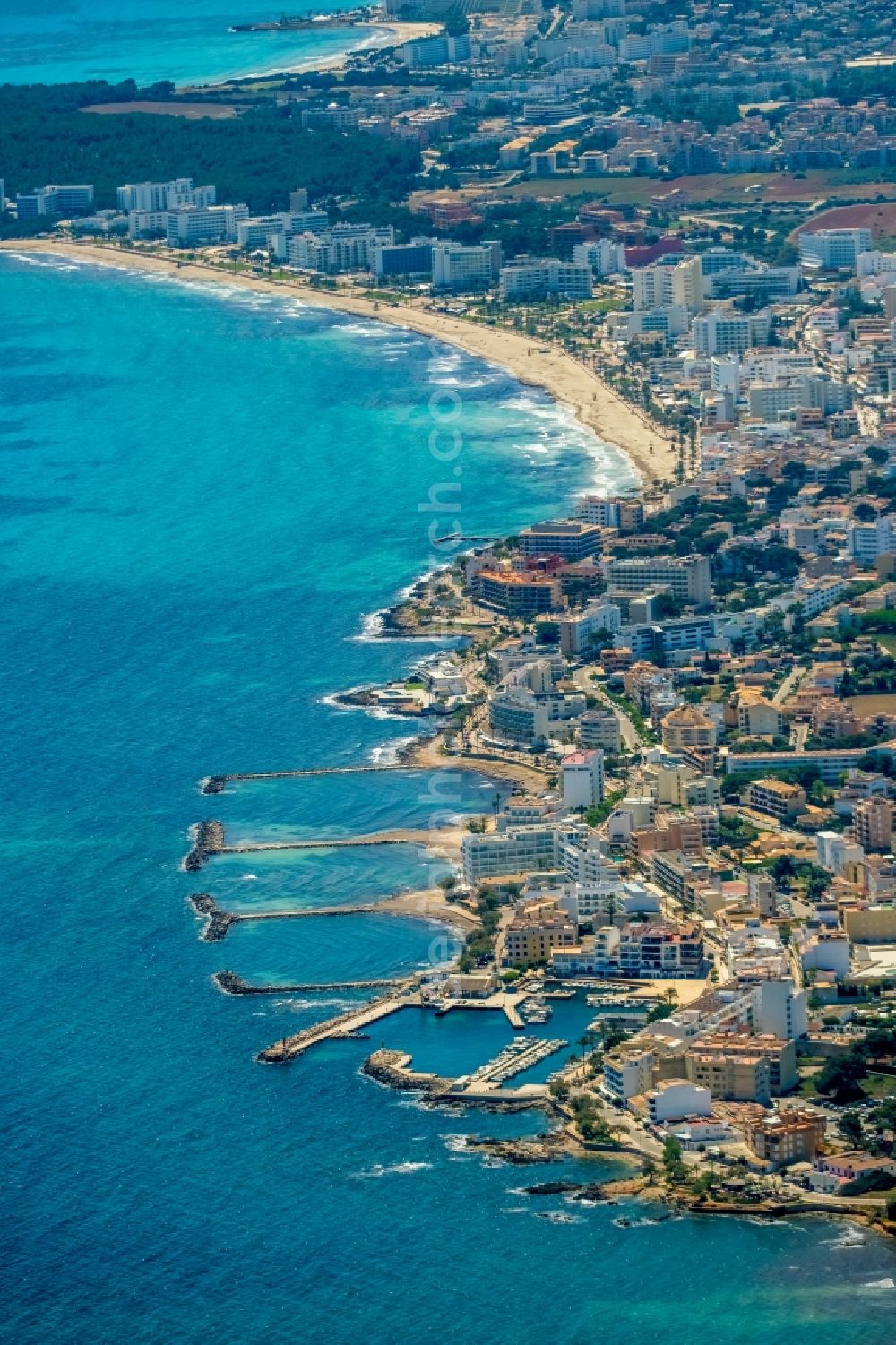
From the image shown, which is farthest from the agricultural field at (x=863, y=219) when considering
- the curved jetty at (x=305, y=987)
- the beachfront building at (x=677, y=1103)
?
the beachfront building at (x=677, y=1103)

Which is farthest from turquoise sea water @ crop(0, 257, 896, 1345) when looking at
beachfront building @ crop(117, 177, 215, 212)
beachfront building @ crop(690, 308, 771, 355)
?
beachfront building @ crop(117, 177, 215, 212)

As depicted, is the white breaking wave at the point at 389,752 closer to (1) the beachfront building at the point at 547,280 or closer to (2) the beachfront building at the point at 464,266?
(1) the beachfront building at the point at 547,280

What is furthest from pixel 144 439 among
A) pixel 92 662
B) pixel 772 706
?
pixel 772 706

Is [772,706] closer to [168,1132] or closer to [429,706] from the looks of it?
[429,706]

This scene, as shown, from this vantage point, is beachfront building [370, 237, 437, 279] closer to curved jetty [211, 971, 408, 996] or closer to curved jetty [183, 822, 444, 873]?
curved jetty [183, 822, 444, 873]

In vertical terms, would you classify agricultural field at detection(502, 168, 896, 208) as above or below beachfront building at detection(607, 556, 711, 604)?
above

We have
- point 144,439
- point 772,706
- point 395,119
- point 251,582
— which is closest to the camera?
point 772,706
